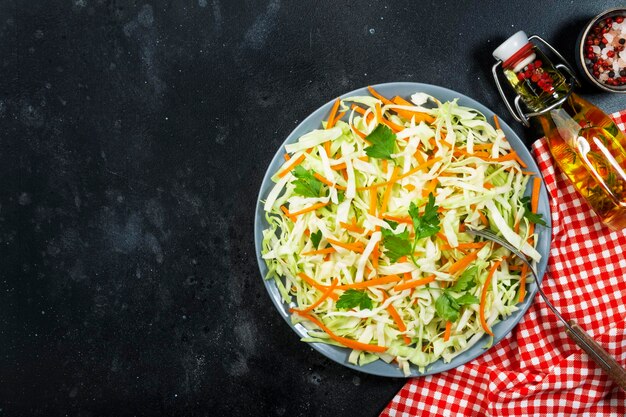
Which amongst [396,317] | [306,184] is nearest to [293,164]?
[306,184]

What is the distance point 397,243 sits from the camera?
2227mm

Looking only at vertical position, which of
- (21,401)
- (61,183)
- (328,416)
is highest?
(61,183)

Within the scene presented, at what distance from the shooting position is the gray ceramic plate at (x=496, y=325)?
238cm

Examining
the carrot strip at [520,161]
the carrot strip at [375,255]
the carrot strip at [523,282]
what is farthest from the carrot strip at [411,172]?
the carrot strip at [523,282]

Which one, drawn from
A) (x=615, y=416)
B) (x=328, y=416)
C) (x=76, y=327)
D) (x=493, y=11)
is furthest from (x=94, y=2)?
(x=615, y=416)

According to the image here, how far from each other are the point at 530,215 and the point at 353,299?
0.78m

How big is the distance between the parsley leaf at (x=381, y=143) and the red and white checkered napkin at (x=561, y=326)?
681 millimetres

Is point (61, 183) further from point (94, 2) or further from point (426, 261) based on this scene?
point (426, 261)

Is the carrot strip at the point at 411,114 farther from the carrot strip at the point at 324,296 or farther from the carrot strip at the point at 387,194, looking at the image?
the carrot strip at the point at 324,296

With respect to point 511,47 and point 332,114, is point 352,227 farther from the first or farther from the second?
point 511,47

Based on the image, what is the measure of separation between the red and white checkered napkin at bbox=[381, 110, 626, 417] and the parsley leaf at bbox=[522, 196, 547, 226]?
0.17 meters

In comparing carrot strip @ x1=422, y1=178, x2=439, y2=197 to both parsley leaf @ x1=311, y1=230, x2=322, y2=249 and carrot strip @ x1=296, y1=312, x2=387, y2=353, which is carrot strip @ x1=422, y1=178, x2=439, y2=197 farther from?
carrot strip @ x1=296, y1=312, x2=387, y2=353

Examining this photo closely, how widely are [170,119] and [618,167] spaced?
6.30ft

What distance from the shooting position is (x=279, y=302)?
246 cm
